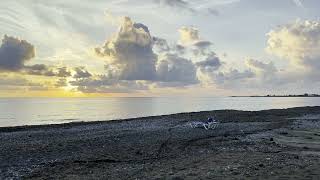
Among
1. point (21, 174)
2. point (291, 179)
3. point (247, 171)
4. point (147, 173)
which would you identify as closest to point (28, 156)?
point (21, 174)

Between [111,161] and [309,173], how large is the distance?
9.80m

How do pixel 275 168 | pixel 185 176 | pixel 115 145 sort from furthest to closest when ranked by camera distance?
1. pixel 115 145
2. pixel 275 168
3. pixel 185 176

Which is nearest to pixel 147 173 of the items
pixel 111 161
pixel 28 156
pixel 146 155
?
pixel 111 161

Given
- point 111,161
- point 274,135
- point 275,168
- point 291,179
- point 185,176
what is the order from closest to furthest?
point 291,179, point 185,176, point 275,168, point 111,161, point 274,135

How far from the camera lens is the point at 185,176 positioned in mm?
17500

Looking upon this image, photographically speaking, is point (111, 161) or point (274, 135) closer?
point (111, 161)

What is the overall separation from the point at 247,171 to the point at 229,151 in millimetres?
7106

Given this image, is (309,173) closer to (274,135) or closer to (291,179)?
(291,179)

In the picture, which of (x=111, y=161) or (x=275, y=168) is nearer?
(x=275, y=168)

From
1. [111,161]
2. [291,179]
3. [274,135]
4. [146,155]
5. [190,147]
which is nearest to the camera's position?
[291,179]

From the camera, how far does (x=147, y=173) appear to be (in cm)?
1884

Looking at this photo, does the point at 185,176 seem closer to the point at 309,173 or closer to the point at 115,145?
the point at 309,173

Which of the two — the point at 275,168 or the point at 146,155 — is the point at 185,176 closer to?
the point at 275,168

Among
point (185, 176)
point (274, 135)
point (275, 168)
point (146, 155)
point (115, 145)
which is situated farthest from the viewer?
point (274, 135)
